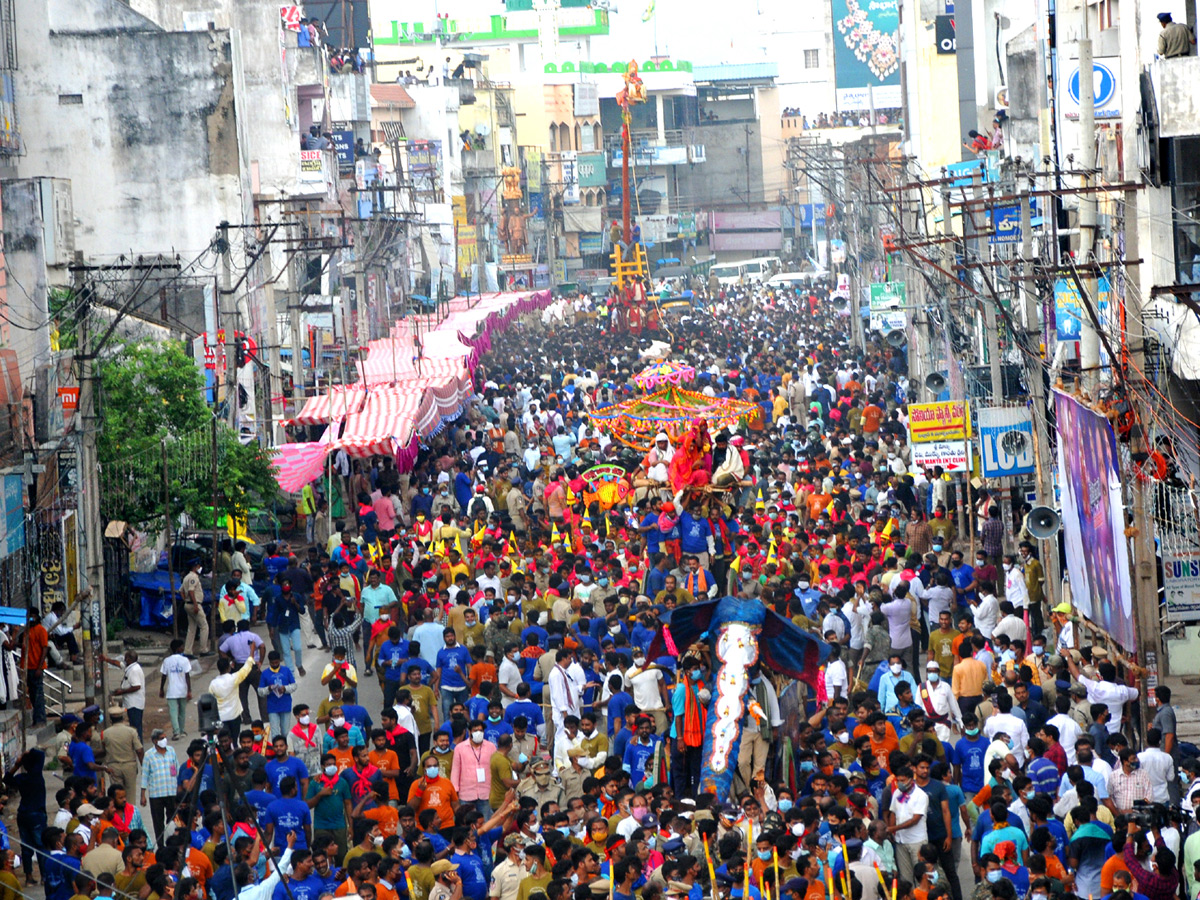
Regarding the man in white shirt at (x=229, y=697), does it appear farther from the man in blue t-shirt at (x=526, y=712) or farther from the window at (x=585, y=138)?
the window at (x=585, y=138)

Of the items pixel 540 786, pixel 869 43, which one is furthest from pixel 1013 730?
pixel 869 43

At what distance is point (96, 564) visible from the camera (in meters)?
18.1

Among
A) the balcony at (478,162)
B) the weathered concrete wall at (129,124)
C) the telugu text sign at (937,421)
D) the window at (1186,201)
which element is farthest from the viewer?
the balcony at (478,162)

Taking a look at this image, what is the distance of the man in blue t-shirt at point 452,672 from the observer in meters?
15.1

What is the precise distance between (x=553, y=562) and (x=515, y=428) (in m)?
12.3

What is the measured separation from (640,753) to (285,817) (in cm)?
255

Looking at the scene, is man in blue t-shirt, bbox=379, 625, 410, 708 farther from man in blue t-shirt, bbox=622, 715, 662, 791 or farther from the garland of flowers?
the garland of flowers

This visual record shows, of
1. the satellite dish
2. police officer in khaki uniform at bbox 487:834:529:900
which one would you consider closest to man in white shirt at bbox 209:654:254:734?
police officer in khaki uniform at bbox 487:834:529:900

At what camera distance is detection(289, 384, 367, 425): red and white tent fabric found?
28.2 meters

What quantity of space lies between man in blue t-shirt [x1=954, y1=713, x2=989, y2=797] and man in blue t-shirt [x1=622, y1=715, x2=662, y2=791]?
2.10m

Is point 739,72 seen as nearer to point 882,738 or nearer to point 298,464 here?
point 298,464

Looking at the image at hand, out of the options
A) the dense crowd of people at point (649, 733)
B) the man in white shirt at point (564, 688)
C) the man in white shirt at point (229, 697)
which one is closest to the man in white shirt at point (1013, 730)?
the dense crowd of people at point (649, 733)

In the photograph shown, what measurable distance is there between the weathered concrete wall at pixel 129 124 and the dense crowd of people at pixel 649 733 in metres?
15.3

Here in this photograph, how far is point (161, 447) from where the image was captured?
2164cm
